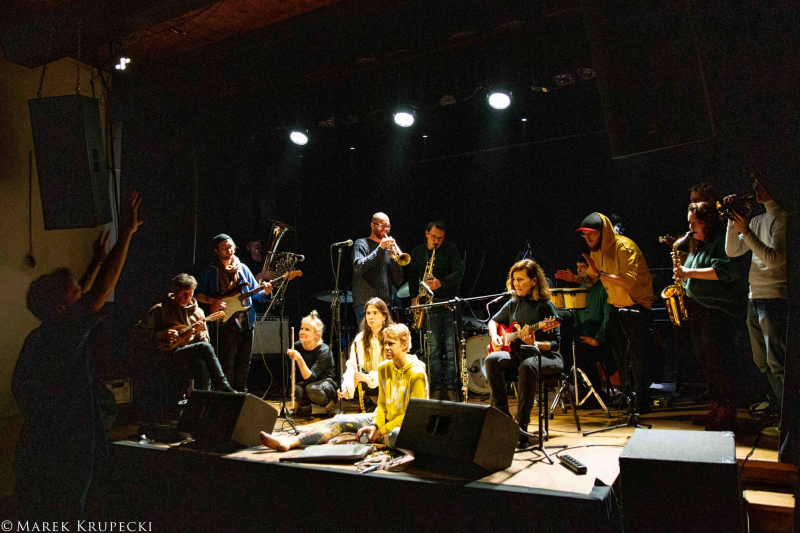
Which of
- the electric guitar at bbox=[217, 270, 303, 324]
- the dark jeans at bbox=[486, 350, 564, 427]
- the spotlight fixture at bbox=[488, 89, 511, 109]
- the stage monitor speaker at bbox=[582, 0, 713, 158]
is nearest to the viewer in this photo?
the stage monitor speaker at bbox=[582, 0, 713, 158]

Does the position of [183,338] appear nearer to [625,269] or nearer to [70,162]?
[70,162]

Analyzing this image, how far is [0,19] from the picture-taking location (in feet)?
12.5

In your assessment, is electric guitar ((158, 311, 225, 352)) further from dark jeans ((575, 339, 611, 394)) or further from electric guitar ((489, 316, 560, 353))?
dark jeans ((575, 339, 611, 394))

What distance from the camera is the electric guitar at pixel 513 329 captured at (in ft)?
13.3

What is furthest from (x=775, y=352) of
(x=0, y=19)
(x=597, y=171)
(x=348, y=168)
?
(x=348, y=168)

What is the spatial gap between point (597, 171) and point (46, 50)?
5833 mm

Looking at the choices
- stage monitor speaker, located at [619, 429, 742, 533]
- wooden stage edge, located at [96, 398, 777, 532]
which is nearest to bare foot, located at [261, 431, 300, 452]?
wooden stage edge, located at [96, 398, 777, 532]

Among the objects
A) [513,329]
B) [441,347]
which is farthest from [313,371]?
[513,329]

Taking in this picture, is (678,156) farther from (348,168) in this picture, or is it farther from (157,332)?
(157,332)

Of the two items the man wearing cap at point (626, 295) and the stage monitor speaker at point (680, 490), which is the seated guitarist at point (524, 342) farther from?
the stage monitor speaker at point (680, 490)

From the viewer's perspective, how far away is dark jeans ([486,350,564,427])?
398cm

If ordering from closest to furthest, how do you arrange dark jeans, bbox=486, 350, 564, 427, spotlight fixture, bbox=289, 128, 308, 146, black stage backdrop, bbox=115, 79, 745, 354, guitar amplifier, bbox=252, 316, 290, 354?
1. dark jeans, bbox=486, 350, 564, 427
2. black stage backdrop, bbox=115, 79, 745, 354
3. guitar amplifier, bbox=252, 316, 290, 354
4. spotlight fixture, bbox=289, 128, 308, 146

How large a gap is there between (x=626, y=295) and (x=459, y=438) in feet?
7.48

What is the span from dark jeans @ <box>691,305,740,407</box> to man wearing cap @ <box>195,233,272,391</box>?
11.3 ft
